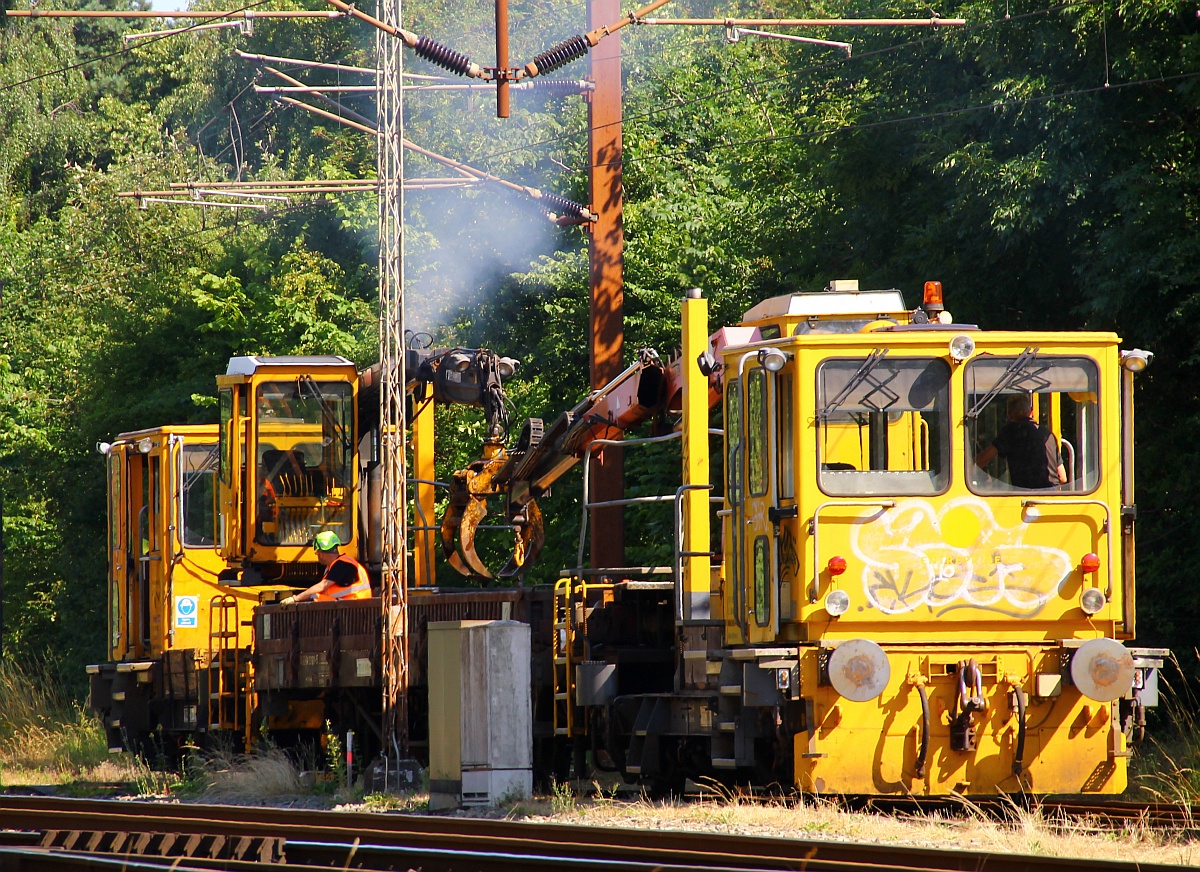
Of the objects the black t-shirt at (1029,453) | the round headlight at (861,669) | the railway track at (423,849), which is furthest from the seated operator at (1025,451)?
the railway track at (423,849)

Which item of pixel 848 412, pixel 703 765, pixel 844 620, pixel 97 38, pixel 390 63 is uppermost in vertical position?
pixel 97 38

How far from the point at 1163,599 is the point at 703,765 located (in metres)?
6.71

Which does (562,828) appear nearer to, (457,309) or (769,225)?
(769,225)

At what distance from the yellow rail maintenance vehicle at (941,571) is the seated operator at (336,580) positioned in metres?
5.71

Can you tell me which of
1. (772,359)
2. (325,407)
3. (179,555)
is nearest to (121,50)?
(179,555)

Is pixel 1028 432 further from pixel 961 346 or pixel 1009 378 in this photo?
pixel 961 346

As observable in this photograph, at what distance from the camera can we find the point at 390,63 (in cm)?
1552

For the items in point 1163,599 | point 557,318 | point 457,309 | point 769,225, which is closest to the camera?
point 1163,599

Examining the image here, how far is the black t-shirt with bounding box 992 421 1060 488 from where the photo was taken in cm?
1130

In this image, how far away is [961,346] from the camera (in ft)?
36.5

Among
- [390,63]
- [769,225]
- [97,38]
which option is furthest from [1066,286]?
[97,38]

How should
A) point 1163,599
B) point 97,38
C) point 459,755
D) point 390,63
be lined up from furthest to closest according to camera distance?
point 97,38 < point 1163,599 < point 390,63 < point 459,755

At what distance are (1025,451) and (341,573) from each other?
→ 7.64m

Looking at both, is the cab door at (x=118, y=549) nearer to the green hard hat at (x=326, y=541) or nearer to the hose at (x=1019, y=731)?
the green hard hat at (x=326, y=541)
